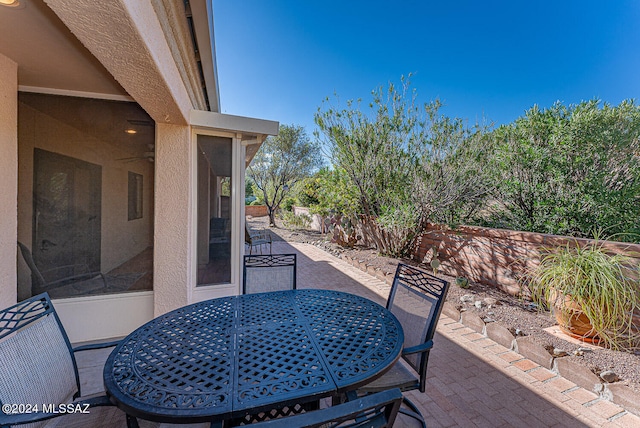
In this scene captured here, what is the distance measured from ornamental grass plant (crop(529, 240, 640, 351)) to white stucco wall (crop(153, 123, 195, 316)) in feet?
14.1

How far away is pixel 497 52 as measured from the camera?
7.79 meters

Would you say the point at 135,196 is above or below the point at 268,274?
above

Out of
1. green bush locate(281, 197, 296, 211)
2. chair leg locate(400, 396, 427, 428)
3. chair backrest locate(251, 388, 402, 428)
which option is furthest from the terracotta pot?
green bush locate(281, 197, 296, 211)

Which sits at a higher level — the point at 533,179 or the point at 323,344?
the point at 533,179

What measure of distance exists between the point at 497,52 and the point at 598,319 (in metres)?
8.16

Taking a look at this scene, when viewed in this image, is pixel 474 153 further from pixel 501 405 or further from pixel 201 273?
pixel 201 273

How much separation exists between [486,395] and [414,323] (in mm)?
1052

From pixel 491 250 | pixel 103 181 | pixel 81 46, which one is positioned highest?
pixel 81 46

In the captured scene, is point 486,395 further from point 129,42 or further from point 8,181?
point 8,181

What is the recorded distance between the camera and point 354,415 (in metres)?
0.86

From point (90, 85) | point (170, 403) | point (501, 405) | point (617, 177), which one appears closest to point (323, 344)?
point (170, 403)

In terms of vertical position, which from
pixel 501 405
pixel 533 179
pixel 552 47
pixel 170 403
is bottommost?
pixel 501 405

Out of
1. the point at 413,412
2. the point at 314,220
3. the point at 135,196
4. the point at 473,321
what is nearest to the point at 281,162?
the point at 314,220

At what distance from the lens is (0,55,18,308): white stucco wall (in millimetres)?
2289
